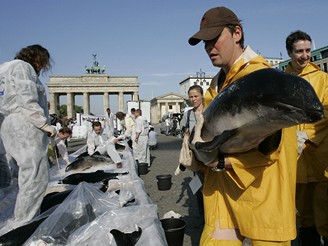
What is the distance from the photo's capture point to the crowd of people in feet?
5.08

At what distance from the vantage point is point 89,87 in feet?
276

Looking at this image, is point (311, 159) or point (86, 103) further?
point (86, 103)

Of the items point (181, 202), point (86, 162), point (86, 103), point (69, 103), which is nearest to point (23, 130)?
point (181, 202)

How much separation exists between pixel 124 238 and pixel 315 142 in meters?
1.91

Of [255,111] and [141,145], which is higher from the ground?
[255,111]

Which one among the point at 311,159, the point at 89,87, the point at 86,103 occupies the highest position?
the point at 311,159

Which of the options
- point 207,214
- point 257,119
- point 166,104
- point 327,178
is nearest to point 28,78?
point 207,214

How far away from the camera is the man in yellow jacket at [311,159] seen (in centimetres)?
273

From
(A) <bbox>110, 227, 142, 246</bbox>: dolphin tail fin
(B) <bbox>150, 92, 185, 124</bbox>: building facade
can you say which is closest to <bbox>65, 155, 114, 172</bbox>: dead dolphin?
(A) <bbox>110, 227, 142, 246</bbox>: dolphin tail fin

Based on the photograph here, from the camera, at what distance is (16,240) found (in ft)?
9.22

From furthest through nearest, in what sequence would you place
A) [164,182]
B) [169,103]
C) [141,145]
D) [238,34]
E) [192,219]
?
[169,103] < [141,145] < [164,182] < [192,219] < [238,34]

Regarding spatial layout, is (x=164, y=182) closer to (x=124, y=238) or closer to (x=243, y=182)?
(x=124, y=238)

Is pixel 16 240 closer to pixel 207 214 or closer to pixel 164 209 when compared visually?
pixel 207 214

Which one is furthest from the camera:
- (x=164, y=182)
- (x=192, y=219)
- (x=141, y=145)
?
(x=141, y=145)
